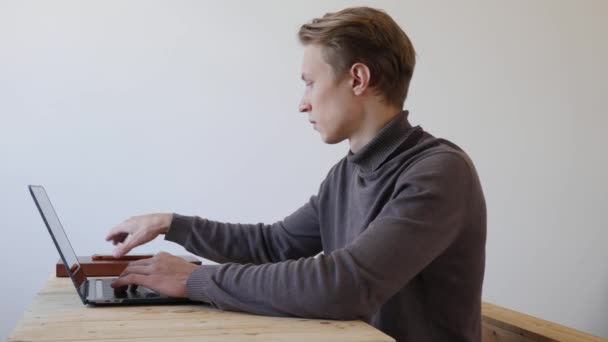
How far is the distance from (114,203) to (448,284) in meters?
1.51

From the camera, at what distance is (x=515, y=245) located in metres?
2.94

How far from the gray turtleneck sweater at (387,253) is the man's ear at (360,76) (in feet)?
0.27

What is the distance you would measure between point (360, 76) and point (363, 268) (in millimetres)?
399

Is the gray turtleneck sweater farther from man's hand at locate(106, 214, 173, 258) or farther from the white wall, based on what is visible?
the white wall

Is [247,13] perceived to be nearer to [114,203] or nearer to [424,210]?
[114,203]

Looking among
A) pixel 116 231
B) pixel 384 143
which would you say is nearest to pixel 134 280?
pixel 116 231

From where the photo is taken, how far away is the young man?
105 cm

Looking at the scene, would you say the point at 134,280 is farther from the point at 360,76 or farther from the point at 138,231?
the point at 360,76

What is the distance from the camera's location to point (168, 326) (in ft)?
3.17

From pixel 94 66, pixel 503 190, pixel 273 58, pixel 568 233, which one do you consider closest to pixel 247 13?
pixel 273 58

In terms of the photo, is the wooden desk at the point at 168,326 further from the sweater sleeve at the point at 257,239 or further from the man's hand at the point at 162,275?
the sweater sleeve at the point at 257,239

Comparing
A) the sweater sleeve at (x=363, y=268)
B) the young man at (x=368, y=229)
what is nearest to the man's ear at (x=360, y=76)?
the young man at (x=368, y=229)

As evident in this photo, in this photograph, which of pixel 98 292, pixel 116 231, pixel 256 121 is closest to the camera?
pixel 98 292

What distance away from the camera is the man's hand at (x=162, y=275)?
1.12m
